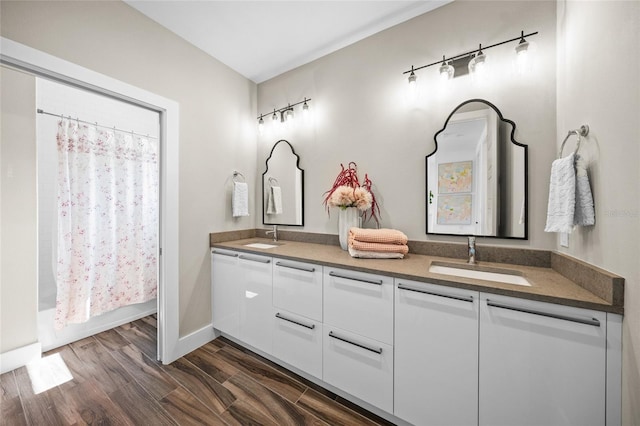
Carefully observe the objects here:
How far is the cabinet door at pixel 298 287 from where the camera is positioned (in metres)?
1.54

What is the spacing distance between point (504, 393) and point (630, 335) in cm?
49

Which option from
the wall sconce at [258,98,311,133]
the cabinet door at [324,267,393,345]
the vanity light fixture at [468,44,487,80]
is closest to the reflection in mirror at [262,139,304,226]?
the wall sconce at [258,98,311,133]

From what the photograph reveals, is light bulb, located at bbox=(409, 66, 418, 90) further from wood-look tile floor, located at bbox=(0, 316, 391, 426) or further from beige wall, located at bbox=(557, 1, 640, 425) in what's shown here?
wood-look tile floor, located at bbox=(0, 316, 391, 426)

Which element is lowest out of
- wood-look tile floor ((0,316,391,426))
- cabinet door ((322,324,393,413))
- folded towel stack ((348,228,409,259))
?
wood-look tile floor ((0,316,391,426))

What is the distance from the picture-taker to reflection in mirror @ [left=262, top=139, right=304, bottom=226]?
2.35 metres

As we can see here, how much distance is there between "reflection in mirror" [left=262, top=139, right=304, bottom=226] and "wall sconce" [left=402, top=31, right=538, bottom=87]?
1.26 metres

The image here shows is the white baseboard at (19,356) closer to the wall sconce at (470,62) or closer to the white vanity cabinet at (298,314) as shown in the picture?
the white vanity cabinet at (298,314)

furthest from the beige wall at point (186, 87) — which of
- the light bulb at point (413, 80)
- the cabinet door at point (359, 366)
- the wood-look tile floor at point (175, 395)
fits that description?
the light bulb at point (413, 80)

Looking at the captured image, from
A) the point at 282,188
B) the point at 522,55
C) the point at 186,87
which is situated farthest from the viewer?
the point at 282,188

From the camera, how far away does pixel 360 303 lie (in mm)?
1364

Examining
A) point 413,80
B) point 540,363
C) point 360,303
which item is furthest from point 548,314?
point 413,80

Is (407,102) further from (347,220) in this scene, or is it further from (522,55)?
(347,220)

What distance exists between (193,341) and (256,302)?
30.1 inches

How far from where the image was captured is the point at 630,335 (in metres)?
0.77
